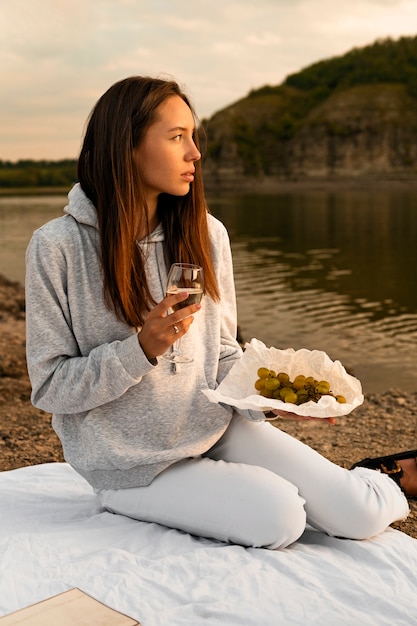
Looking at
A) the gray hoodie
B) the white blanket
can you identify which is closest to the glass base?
the gray hoodie

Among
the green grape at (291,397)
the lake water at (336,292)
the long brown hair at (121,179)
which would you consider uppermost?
the long brown hair at (121,179)

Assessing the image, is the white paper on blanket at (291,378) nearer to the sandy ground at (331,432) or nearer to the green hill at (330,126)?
the sandy ground at (331,432)

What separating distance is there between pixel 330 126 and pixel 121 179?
134m

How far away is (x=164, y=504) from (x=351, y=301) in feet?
44.0

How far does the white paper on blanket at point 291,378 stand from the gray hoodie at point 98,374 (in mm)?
123

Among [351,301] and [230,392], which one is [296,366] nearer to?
[230,392]

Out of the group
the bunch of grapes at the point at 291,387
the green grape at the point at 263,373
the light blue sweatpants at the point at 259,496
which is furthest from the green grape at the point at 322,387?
the light blue sweatpants at the point at 259,496

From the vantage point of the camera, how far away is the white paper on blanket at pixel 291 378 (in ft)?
10.1

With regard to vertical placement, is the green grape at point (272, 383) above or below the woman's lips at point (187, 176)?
below

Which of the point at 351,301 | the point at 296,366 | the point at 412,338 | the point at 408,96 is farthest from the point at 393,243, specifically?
the point at 408,96

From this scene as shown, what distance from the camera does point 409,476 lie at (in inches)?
164

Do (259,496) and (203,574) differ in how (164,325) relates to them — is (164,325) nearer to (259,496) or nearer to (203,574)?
(259,496)

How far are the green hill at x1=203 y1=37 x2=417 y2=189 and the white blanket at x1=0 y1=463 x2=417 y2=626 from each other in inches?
4817

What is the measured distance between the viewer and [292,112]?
482 feet
